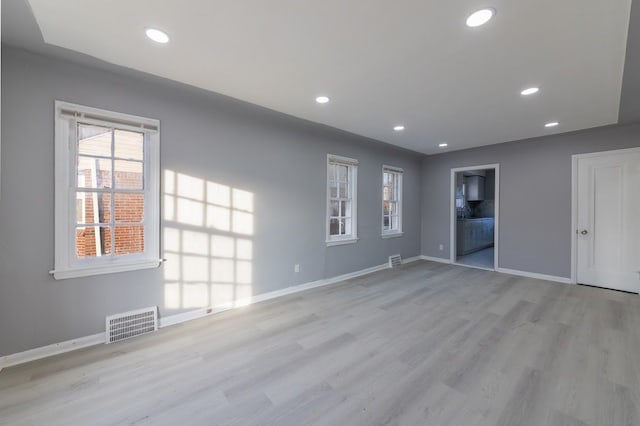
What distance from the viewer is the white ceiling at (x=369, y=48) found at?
1636 mm

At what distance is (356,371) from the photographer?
2041 mm

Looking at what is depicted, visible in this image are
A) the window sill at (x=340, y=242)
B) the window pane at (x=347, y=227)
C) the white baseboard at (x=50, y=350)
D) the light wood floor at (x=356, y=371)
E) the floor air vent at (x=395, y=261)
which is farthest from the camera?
the floor air vent at (x=395, y=261)

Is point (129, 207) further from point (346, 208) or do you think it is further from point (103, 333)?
point (346, 208)

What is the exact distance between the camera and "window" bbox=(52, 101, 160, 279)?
7.46 feet

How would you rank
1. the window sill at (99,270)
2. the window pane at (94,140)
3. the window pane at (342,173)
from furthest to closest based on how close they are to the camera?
the window pane at (342,173), the window pane at (94,140), the window sill at (99,270)

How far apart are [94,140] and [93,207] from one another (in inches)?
25.2

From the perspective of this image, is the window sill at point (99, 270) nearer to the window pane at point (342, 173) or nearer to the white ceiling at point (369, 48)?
the white ceiling at point (369, 48)

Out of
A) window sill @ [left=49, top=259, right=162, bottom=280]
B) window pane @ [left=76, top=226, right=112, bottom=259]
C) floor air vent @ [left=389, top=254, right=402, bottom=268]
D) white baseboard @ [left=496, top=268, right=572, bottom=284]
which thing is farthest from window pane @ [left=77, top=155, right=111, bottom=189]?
white baseboard @ [left=496, top=268, right=572, bottom=284]

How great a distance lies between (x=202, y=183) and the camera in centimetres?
301

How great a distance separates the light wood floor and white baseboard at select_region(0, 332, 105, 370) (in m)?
0.09

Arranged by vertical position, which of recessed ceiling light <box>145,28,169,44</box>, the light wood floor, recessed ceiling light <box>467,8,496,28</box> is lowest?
the light wood floor

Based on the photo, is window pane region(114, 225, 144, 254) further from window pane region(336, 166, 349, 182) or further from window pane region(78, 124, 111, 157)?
window pane region(336, 166, 349, 182)

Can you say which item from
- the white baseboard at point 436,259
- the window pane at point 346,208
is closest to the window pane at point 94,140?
the window pane at point 346,208

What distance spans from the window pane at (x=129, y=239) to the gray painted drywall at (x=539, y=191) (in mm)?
5923
